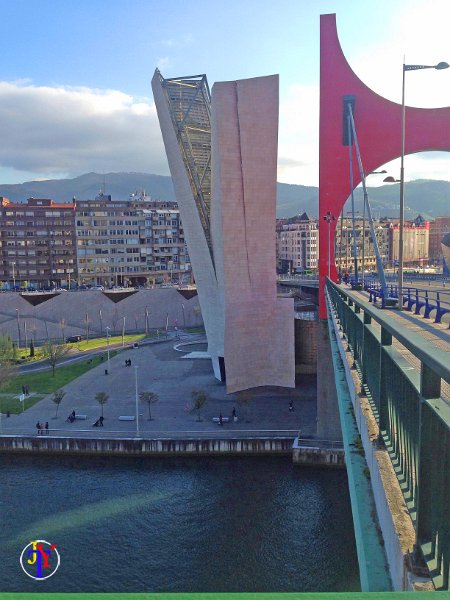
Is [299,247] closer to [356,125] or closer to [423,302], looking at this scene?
[356,125]

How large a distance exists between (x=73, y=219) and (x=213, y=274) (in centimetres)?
4280

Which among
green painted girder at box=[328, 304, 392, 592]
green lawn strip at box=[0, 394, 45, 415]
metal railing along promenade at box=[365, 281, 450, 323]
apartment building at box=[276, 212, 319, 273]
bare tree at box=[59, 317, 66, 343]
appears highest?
apartment building at box=[276, 212, 319, 273]

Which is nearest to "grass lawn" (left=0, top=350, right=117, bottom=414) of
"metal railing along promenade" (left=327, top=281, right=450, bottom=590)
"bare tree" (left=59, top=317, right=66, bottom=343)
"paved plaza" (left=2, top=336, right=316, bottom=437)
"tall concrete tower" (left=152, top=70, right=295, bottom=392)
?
"paved plaza" (left=2, top=336, right=316, bottom=437)

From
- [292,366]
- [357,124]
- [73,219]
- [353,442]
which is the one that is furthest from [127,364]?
[73,219]

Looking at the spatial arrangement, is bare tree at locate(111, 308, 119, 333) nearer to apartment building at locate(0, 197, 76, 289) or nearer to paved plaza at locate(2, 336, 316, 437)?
paved plaza at locate(2, 336, 316, 437)

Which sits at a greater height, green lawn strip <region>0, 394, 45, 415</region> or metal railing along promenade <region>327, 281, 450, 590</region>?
metal railing along promenade <region>327, 281, 450, 590</region>

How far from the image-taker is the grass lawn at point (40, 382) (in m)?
24.8

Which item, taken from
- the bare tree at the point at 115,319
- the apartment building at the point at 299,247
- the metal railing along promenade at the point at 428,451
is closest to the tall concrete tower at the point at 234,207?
the metal railing along promenade at the point at 428,451

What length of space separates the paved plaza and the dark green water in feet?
5.41

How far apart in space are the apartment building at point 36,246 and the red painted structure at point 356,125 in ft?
159

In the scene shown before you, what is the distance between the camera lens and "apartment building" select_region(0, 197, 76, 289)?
62.4 metres

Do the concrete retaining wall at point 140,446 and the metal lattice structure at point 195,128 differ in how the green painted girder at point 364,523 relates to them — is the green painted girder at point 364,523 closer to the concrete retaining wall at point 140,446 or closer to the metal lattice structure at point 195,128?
the concrete retaining wall at point 140,446

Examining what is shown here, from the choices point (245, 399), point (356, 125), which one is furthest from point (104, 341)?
point (356, 125)

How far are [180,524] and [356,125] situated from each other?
1552 cm
